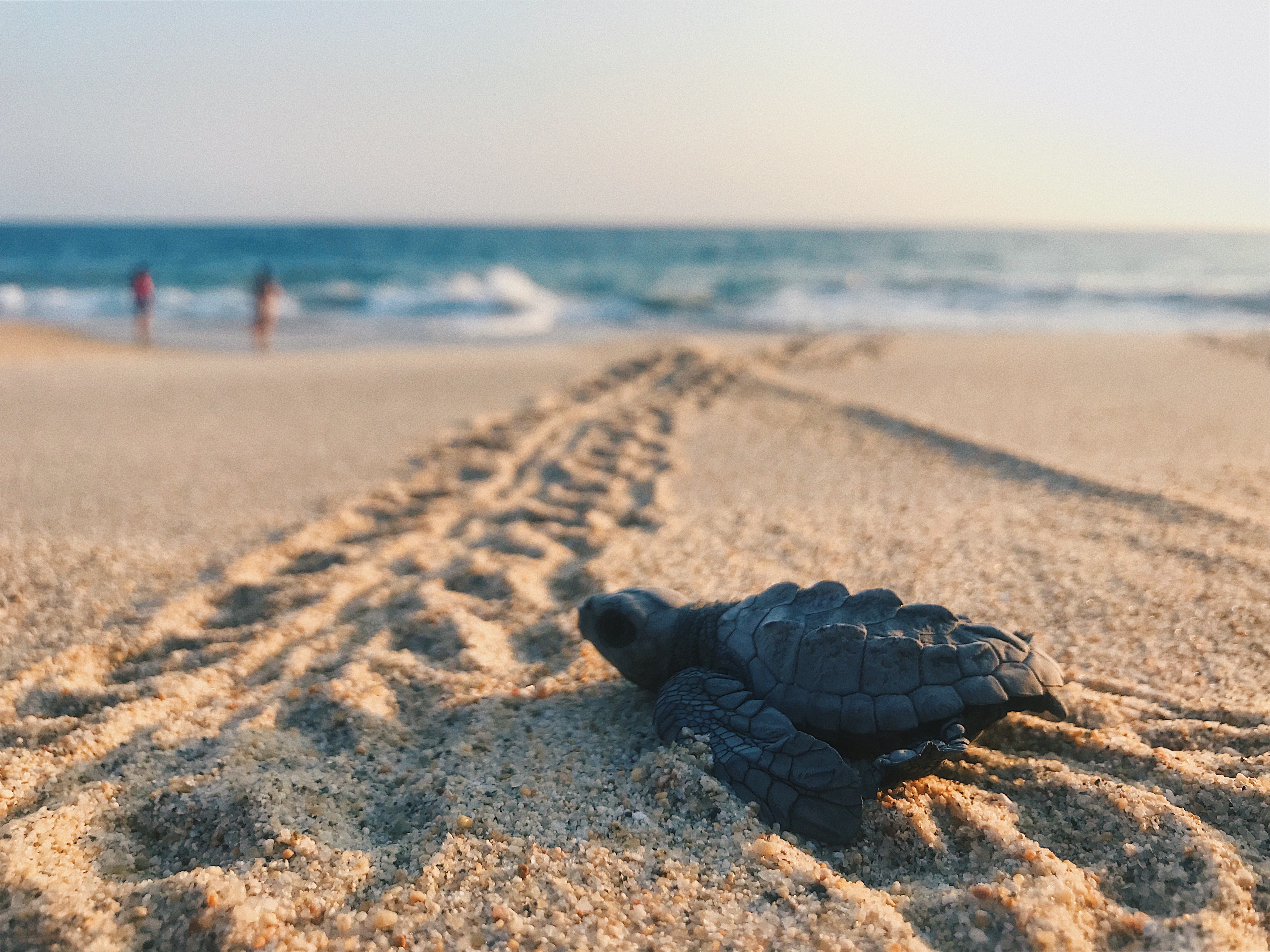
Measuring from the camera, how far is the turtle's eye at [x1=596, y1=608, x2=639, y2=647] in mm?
2625

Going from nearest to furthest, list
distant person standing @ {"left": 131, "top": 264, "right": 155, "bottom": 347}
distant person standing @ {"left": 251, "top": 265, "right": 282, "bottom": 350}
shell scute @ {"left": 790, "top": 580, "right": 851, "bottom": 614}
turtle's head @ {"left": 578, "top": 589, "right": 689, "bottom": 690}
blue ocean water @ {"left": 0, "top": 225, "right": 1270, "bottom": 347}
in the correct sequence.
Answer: shell scute @ {"left": 790, "top": 580, "right": 851, "bottom": 614} → turtle's head @ {"left": 578, "top": 589, "right": 689, "bottom": 690} → distant person standing @ {"left": 251, "top": 265, "right": 282, "bottom": 350} → distant person standing @ {"left": 131, "top": 264, "right": 155, "bottom": 347} → blue ocean water @ {"left": 0, "top": 225, "right": 1270, "bottom": 347}

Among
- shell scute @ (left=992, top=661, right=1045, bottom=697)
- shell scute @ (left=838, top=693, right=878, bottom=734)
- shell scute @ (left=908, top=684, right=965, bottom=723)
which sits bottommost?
shell scute @ (left=838, top=693, right=878, bottom=734)

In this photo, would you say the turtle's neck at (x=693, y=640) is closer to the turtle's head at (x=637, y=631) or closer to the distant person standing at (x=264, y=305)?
the turtle's head at (x=637, y=631)

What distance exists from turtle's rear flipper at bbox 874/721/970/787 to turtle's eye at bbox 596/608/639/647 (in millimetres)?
861

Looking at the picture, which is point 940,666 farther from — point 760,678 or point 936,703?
point 760,678

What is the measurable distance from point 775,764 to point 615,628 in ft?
2.51

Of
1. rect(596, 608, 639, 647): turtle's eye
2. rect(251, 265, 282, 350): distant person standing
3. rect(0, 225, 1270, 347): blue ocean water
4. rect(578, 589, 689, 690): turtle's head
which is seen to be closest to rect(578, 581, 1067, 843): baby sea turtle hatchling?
rect(578, 589, 689, 690): turtle's head

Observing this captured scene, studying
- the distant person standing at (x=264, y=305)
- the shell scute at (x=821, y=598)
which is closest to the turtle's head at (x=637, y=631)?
the shell scute at (x=821, y=598)

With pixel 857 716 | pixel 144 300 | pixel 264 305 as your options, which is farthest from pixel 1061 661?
pixel 144 300

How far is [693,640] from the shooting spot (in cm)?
257

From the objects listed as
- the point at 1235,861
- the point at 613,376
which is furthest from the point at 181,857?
the point at 613,376

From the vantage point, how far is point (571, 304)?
68.4 ft

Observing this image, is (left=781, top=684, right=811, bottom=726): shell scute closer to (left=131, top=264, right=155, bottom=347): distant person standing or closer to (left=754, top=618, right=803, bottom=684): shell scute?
(left=754, top=618, right=803, bottom=684): shell scute

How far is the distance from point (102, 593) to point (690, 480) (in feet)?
10.3
